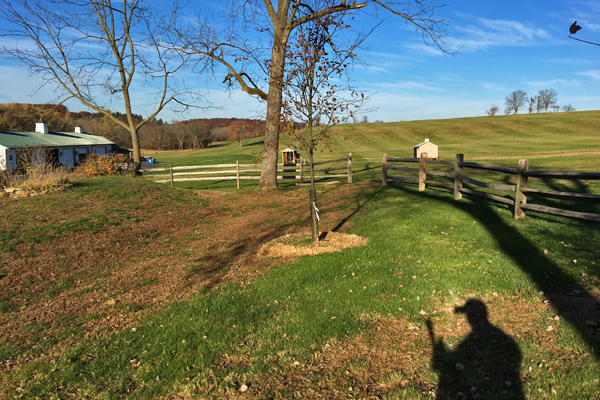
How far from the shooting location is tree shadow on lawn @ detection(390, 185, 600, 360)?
16.3ft

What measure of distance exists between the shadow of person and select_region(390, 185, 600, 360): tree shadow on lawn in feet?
3.00

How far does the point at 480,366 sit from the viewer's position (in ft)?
14.1

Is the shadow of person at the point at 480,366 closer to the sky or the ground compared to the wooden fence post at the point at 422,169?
closer to the ground

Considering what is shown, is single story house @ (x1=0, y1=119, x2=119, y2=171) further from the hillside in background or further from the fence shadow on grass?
the fence shadow on grass

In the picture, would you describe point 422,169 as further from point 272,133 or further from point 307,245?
point 307,245

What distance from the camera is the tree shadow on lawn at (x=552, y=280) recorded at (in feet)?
16.3

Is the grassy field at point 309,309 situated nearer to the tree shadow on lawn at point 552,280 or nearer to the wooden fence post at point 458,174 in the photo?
the tree shadow on lawn at point 552,280

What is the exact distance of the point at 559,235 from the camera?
8102 mm

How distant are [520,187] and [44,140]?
53548mm

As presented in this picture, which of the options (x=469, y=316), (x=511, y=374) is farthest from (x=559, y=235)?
(x=511, y=374)

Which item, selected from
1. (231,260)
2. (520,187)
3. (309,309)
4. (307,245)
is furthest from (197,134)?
(309,309)

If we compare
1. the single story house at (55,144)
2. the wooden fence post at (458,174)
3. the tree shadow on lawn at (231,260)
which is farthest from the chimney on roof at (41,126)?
the wooden fence post at (458,174)

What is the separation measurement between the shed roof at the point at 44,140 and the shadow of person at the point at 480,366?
45161 mm

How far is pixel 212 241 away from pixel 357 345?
663cm
